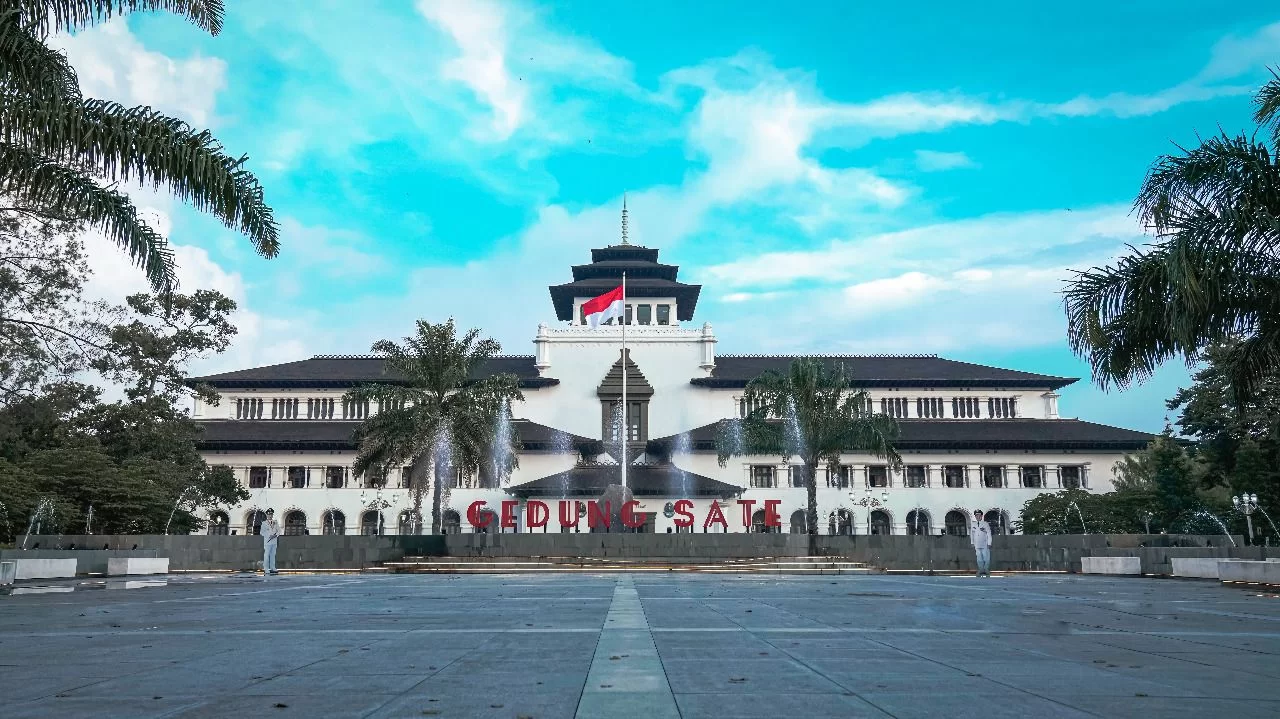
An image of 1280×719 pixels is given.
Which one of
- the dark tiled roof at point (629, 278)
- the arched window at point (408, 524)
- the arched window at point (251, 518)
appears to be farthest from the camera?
the dark tiled roof at point (629, 278)

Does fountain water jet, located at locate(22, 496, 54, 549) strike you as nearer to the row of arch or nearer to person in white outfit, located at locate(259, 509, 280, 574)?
person in white outfit, located at locate(259, 509, 280, 574)

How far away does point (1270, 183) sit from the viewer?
15766 millimetres

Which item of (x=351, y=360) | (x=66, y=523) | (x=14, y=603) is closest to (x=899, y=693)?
(x=14, y=603)

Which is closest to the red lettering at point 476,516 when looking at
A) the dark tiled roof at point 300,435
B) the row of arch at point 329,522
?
the dark tiled roof at point 300,435

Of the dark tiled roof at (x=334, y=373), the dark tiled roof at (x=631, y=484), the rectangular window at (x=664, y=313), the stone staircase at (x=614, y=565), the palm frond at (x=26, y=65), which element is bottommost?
the stone staircase at (x=614, y=565)

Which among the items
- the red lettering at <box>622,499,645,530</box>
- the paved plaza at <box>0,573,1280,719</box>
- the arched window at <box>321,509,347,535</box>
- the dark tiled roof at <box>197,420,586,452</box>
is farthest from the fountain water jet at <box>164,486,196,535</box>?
the paved plaza at <box>0,573,1280,719</box>

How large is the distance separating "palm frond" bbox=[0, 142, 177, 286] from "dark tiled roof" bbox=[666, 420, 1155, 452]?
42.4 m

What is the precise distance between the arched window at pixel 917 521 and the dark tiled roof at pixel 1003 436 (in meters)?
4.07

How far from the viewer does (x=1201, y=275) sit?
15.2 meters

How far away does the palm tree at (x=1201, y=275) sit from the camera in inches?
607

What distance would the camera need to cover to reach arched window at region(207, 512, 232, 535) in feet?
178

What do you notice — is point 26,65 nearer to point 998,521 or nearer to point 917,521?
point 917,521

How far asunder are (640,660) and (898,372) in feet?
187

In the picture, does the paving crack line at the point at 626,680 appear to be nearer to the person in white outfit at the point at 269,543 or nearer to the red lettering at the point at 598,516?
the person in white outfit at the point at 269,543
